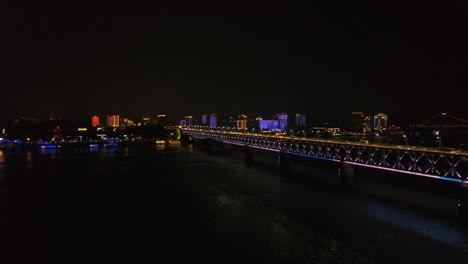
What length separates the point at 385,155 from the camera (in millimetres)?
26172

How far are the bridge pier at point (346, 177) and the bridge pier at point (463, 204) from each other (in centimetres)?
982

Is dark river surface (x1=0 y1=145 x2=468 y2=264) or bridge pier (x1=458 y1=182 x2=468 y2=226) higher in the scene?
bridge pier (x1=458 y1=182 x2=468 y2=226)

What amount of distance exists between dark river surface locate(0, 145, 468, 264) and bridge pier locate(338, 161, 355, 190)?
104 centimetres

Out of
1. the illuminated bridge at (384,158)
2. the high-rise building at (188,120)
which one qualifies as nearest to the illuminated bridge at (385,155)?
the illuminated bridge at (384,158)

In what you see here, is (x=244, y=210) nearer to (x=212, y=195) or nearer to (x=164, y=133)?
(x=212, y=195)

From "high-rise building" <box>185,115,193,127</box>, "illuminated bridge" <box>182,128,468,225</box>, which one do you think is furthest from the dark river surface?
"high-rise building" <box>185,115,193,127</box>

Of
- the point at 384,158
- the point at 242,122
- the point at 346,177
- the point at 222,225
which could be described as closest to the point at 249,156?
the point at 346,177

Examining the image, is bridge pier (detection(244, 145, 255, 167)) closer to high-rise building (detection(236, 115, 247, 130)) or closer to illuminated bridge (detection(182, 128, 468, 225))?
illuminated bridge (detection(182, 128, 468, 225))

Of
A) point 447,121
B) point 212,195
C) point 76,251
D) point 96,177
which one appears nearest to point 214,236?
point 76,251

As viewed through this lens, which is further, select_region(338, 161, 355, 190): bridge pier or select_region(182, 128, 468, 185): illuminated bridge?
select_region(338, 161, 355, 190): bridge pier

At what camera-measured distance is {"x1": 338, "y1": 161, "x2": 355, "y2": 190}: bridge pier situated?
2852cm

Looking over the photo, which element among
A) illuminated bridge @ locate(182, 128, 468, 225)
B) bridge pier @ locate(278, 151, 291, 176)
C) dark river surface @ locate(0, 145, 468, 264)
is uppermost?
illuminated bridge @ locate(182, 128, 468, 225)

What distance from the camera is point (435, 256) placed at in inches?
545

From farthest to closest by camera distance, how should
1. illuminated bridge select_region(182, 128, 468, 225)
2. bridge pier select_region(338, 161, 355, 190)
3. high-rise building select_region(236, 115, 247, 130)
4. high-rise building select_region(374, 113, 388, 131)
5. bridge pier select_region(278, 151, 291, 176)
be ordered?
high-rise building select_region(236, 115, 247, 130) → high-rise building select_region(374, 113, 388, 131) → bridge pier select_region(278, 151, 291, 176) → bridge pier select_region(338, 161, 355, 190) → illuminated bridge select_region(182, 128, 468, 225)
